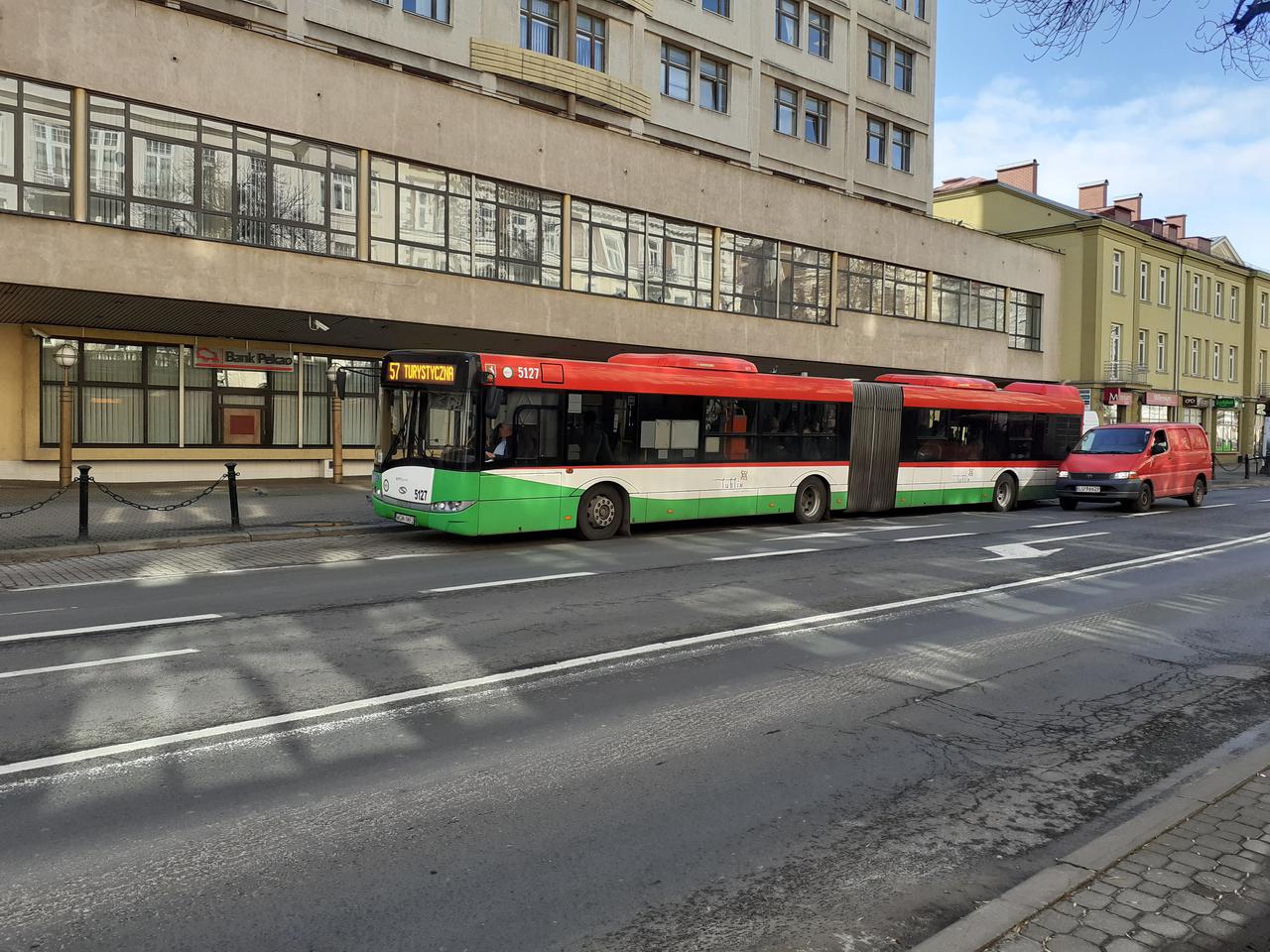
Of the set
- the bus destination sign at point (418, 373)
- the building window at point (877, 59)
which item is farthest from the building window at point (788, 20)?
the bus destination sign at point (418, 373)

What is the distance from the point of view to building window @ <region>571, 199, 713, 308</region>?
26641 millimetres

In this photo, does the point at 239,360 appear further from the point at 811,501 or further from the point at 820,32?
the point at 820,32

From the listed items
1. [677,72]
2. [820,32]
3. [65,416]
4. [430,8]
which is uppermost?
[820,32]

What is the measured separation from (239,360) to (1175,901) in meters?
25.0

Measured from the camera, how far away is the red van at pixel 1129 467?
22.0m

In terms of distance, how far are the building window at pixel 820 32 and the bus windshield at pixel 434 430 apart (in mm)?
30130

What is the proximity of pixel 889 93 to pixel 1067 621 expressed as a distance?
3770 centimetres

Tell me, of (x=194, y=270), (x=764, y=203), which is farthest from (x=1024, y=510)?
(x=194, y=270)

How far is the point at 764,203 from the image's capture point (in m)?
31.3

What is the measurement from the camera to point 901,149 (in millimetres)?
42750

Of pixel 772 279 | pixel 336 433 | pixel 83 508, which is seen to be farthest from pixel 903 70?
pixel 83 508

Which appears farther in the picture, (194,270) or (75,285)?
(194,270)

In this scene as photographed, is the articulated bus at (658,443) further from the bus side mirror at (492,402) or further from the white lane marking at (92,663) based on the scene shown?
the white lane marking at (92,663)

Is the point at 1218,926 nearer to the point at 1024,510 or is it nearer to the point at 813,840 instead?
the point at 813,840
